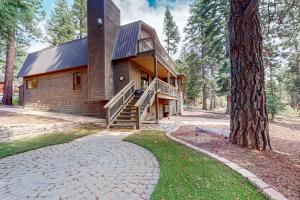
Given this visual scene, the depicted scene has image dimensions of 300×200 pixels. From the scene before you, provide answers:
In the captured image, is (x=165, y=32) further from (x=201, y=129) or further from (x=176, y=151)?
(x=176, y=151)

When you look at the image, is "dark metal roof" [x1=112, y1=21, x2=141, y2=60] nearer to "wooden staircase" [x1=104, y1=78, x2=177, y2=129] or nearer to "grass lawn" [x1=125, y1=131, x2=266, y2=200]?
"wooden staircase" [x1=104, y1=78, x2=177, y2=129]

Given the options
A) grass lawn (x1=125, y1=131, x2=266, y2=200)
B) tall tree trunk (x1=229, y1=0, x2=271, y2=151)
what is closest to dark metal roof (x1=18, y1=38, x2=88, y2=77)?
tall tree trunk (x1=229, y1=0, x2=271, y2=151)

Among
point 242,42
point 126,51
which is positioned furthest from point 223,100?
point 242,42

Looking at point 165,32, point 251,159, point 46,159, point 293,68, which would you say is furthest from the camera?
point 165,32

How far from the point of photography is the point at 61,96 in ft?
42.9

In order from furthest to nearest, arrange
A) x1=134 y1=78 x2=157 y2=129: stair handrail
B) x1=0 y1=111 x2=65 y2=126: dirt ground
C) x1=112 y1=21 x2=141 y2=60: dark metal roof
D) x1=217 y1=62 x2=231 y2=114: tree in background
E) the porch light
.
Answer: x1=217 y1=62 x2=231 y2=114: tree in background
x1=112 y1=21 x2=141 y2=60: dark metal roof
the porch light
x1=134 y1=78 x2=157 y2=129: stair handrail
x1=0 y1=111 x2=65 y2=126: dirt ground

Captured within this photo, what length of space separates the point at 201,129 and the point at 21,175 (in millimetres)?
5755

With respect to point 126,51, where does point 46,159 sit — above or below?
below

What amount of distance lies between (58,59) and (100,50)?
15.7 feet

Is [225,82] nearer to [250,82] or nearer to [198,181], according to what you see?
[250,82]

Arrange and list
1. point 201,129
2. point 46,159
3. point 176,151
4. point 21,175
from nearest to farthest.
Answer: point 21,175 < point 46,159 < point 176,151 < point 201,129

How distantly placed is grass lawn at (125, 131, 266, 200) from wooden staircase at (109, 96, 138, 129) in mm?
4580

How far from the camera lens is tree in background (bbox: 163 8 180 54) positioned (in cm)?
3231

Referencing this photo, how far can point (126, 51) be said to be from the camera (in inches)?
439
